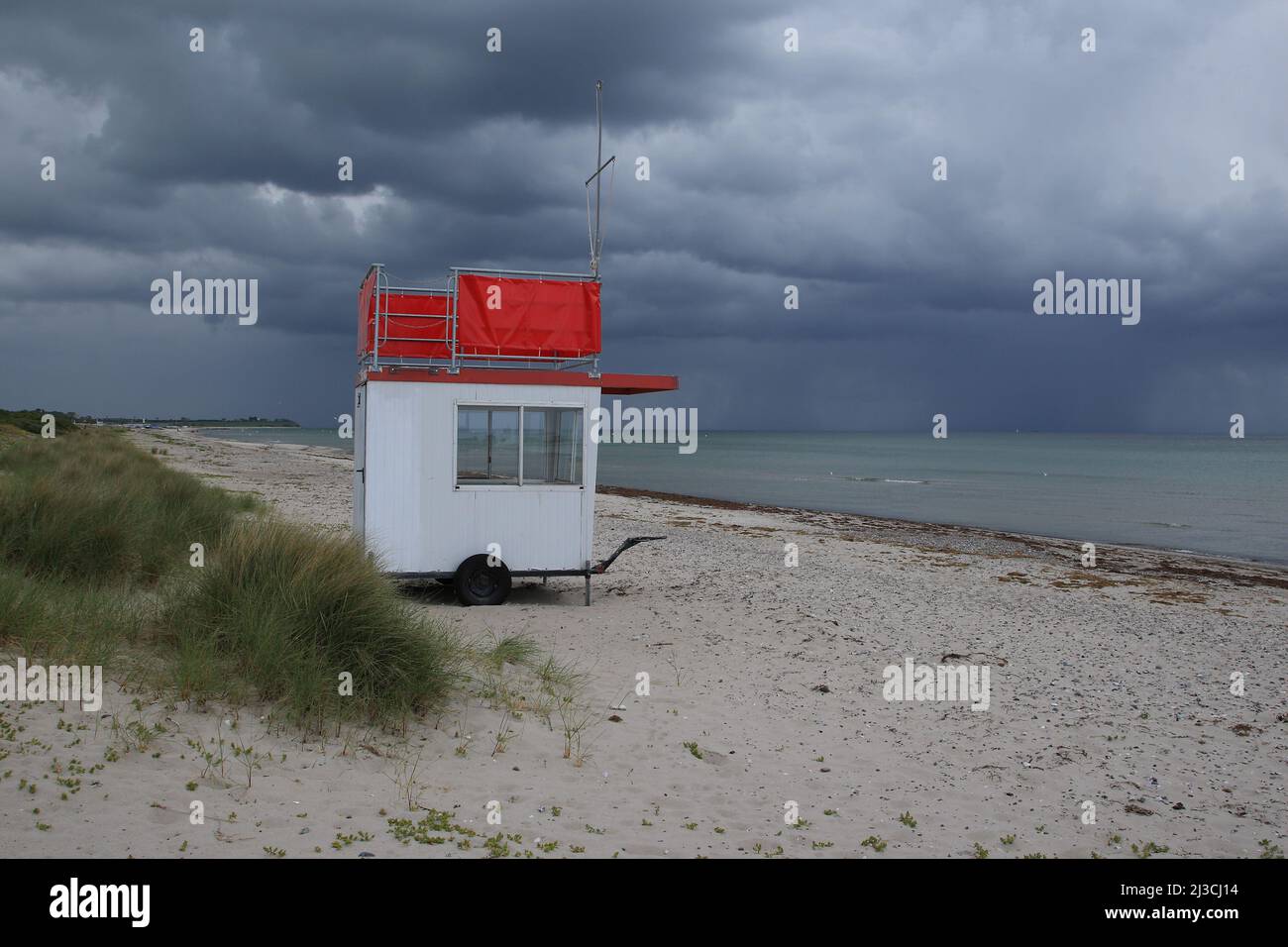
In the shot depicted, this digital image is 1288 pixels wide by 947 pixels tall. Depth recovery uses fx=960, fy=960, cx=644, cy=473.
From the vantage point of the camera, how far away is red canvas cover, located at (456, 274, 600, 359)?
1218 centimetres

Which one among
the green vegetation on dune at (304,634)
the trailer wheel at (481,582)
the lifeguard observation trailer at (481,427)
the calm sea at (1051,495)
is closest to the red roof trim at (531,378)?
the lifeguard observation trailer at (481,427)

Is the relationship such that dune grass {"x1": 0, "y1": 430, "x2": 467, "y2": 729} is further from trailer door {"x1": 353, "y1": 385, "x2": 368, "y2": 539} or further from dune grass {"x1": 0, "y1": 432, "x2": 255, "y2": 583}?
trailer door {"x1": 353, "y1": 385, "x2": 368, "y2": 539}

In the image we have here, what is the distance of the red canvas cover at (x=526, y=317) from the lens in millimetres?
12180

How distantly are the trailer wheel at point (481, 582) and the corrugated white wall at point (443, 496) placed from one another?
0.12 metres

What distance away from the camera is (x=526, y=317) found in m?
12.3

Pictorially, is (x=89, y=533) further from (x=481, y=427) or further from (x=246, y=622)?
(x=481, y=427)

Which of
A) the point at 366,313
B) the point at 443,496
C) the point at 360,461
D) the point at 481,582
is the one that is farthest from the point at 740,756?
the point at 366,313

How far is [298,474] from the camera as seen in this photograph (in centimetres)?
4553

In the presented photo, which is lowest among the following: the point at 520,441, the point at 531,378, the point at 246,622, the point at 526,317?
the point at 246,622

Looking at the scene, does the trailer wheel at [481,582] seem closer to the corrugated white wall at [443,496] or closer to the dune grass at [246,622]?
the corrugated white wall at [443,496]

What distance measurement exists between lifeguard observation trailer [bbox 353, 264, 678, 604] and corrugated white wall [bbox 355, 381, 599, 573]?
13mm

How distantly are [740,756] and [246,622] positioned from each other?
3986 millimetres
